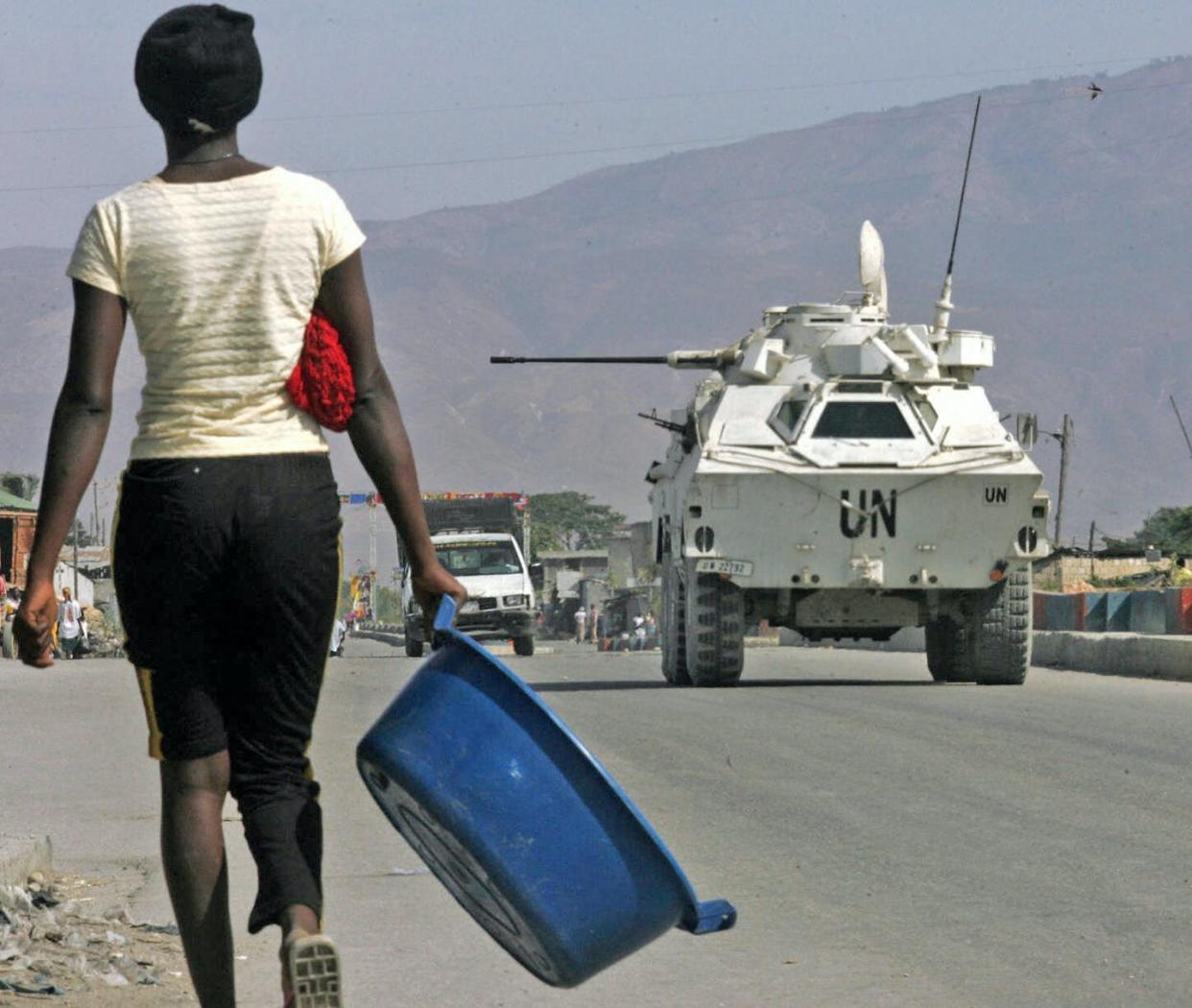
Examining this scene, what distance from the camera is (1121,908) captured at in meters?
6.38

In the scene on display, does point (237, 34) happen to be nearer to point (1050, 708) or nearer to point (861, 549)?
point (1050, 708)

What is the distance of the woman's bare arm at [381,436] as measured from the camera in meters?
4.26

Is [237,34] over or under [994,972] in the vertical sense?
over

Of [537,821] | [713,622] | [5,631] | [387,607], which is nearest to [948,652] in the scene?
[713,622]

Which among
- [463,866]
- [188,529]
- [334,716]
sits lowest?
[334,716]

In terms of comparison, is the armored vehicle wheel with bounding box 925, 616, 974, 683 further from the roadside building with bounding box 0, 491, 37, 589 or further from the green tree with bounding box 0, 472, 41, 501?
the green tree with bounding box 0, 472, 41, 501

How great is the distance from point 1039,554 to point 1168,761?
6.78m

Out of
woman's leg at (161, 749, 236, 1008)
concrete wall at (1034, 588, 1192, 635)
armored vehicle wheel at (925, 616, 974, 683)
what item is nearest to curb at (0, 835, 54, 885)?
woman's leg at (161, 749, 236, 1008)

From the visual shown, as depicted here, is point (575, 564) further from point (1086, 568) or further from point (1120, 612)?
point (1120, 612)

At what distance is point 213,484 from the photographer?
4.08 m

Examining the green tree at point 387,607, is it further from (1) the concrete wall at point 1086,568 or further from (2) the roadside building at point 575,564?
(1) the concrete wall at point 1086,568

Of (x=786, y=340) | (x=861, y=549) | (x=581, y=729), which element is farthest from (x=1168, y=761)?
(x=786, y=340)

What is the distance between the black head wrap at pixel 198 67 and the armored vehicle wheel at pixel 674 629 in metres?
14.0

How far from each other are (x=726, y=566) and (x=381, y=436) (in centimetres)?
1305
